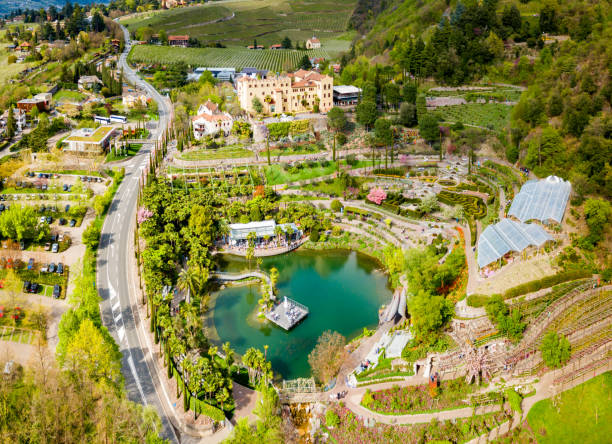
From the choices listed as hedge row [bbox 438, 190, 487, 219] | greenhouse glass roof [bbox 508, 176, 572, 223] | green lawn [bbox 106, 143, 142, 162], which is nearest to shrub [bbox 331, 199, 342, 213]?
hedge row [bbox 438, 190, 487, 219]

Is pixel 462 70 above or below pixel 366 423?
above

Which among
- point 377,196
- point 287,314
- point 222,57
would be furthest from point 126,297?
point 222,57

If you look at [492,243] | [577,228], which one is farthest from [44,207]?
[577,228]

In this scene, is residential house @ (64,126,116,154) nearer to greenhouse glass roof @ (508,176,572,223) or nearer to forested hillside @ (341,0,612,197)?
forested hillside @ (341,0,612,197)

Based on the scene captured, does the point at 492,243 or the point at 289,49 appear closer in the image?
the point at 492,243

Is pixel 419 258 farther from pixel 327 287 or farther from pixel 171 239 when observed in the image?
pixel 171 239

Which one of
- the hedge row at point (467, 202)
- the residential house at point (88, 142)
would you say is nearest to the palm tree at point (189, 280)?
the hedge row at point (467, 202)
